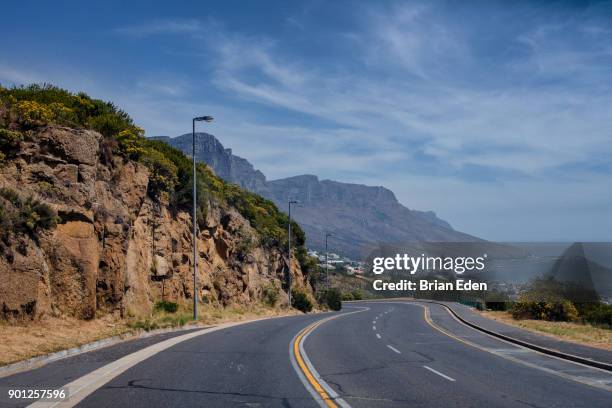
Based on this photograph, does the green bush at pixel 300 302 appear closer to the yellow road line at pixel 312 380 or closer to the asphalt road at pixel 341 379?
the yellow road line at pixel 312 380

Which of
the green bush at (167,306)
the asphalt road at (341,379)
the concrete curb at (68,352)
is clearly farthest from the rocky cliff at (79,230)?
the asphalt road at (341,379)

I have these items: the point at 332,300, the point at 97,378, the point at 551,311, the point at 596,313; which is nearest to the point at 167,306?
the point at 97,378

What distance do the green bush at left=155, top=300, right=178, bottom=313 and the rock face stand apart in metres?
1.11

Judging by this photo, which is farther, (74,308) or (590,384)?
(74,308)

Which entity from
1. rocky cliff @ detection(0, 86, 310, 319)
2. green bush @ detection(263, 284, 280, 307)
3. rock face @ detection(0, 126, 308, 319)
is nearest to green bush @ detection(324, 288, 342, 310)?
green bush @ detection(263, 284, 280, 307)

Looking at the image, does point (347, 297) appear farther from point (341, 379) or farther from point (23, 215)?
point (341, 379)

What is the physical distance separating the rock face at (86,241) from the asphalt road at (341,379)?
3747 millimetres

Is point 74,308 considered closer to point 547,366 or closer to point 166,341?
point 166,341

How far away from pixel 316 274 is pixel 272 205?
1040 centimetres

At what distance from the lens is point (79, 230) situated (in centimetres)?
2031

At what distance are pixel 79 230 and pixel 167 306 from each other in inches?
389

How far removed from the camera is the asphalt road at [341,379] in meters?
10.0

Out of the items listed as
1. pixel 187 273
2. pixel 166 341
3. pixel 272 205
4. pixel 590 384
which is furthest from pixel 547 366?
pixel 272 205

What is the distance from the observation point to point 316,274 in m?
71.8
